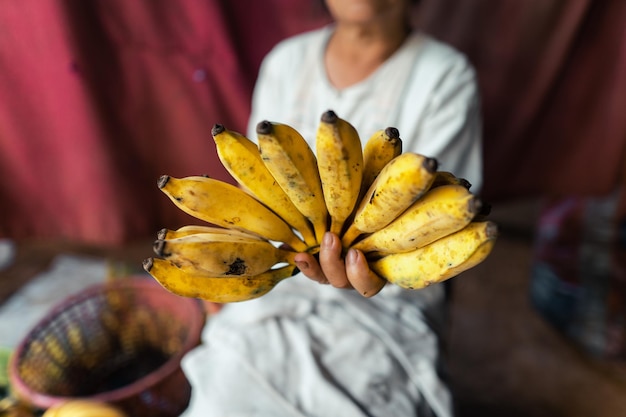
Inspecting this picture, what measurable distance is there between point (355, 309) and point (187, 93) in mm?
821

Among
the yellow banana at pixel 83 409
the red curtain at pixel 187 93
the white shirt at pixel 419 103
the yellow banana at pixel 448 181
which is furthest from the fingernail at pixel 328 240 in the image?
the red curtain at pixel 187 93

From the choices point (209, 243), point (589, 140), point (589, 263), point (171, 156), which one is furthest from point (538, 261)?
point (209, 243)

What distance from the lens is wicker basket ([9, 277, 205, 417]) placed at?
115 centimetres

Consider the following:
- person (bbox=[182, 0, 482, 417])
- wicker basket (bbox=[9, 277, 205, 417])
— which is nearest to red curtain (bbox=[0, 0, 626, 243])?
wicker basket (bbox=[9, 277, 205, 417])

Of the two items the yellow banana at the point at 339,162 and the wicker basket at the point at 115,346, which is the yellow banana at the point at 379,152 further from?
the wicker basket at the point at 115,346

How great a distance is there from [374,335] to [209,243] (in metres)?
0.40

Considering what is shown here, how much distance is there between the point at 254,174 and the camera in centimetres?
64

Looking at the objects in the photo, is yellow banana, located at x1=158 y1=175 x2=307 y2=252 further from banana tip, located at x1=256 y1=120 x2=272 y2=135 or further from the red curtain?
the red curtain

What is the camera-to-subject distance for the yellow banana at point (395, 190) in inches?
20.1

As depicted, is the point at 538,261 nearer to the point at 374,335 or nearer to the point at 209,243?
the point at 374,335

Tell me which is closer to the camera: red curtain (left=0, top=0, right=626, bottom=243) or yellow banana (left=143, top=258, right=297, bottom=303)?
yellow banana (left=143, top=258, right=297, bottom=303)

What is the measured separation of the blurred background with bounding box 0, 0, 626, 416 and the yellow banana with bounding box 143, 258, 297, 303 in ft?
2.74

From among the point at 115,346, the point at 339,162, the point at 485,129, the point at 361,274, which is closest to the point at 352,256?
the point at 361,274

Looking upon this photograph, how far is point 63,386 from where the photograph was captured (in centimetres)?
126
